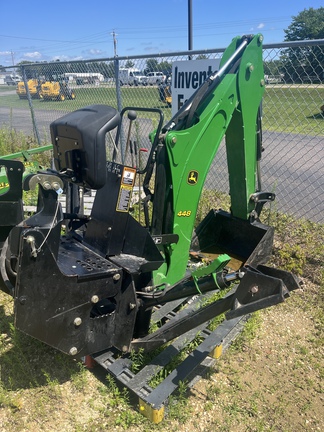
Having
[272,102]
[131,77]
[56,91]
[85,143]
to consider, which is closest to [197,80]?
[272,102]

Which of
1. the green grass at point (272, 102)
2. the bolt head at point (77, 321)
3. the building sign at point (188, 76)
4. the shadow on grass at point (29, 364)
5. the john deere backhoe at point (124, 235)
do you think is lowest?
the shadow on grass at point (29, 364)

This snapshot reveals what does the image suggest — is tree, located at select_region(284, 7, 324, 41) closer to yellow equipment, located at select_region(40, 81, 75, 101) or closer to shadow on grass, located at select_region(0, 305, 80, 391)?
yellow equipment, located at select_region(40, 81, 75, 101)

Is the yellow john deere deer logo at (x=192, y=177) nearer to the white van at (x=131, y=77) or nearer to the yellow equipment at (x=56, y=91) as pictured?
the white van at (x=131, y=77)

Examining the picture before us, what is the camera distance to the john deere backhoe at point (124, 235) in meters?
2.29

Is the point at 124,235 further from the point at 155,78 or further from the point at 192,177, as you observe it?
the point at 155,78

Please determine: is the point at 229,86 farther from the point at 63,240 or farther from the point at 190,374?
the point at 190,374

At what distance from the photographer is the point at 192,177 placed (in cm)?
294

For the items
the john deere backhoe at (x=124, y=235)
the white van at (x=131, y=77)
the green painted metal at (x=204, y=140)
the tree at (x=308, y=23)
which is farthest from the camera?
the tree at (x=308, y=23)

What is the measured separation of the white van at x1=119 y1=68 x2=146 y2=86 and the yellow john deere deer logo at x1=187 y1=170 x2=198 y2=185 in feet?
13.8

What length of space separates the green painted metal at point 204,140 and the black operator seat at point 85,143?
52 cm

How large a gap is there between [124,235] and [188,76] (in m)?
3.14

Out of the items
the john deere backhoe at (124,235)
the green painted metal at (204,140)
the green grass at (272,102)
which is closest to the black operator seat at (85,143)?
the john deere backhoe at (124,235)

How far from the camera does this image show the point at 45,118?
1062 cm

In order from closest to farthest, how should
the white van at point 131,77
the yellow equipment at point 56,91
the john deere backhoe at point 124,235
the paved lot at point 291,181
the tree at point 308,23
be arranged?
1. the john deere backhoe at point 124,235
2. the paved lot at point 291,181
3. the white van at point 131,77
4. the yellow equipment at point 56,91
5. the tree at point 308,23
